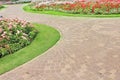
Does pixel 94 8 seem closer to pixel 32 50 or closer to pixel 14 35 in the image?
pixel 14 35

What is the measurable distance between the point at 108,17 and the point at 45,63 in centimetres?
788

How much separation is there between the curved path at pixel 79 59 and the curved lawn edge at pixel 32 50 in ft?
0.86

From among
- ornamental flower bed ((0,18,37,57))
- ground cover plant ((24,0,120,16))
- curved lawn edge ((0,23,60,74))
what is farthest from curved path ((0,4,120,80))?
ground cover plant ((24,0,120,16))

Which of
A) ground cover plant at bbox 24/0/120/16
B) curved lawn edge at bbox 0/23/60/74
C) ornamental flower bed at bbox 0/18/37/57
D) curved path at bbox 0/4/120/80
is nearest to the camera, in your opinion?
curved path at bbox 0/4/120/80

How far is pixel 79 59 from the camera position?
8.00 metres

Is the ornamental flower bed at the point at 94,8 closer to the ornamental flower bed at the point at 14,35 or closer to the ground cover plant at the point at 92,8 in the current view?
the ground cover plant at the point at 92,8

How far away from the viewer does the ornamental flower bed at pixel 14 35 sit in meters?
9.31

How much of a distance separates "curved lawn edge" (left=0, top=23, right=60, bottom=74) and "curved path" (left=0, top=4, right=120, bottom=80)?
261 mm

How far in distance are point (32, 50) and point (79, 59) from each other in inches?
82.2

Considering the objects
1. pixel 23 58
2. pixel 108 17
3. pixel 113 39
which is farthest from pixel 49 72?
pixel 108 17

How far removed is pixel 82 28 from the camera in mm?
12320

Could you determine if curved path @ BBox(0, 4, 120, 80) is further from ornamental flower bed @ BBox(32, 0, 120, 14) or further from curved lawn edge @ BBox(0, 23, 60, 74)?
ornamental flower bed @ BBox(32, 0, 120, 14)

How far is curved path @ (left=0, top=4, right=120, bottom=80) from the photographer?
6.95 metres

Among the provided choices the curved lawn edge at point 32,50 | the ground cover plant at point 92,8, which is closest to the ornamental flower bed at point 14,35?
the curved lawn edge at point 32,50
